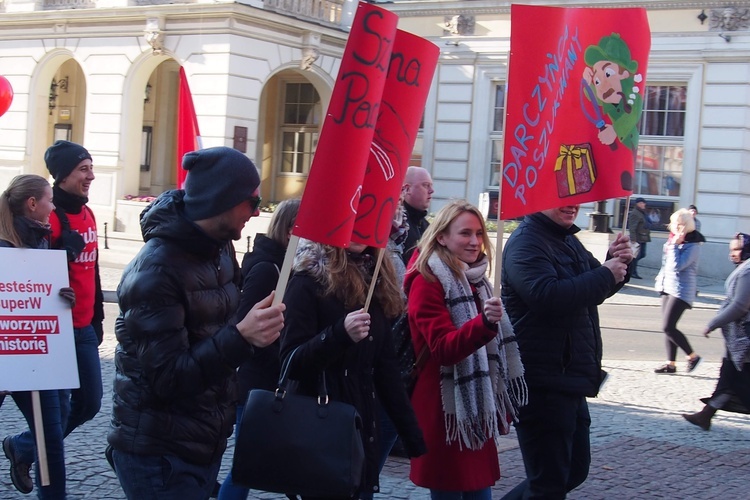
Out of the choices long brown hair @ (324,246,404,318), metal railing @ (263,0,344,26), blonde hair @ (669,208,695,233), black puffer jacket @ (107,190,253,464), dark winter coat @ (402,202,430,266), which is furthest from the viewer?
metal railing @ (263,0,344,26)

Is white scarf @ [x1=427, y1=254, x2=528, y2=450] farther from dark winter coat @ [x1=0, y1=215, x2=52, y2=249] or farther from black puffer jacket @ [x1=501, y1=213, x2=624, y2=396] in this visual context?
dark winter coat @ [x1=0, y1=215, x2=52, y2=249]

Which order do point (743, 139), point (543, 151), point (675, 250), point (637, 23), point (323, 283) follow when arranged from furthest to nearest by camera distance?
point (743, 139) → point (675, 250) → point (637, 23) → point (543, 151) → point (323, 283)

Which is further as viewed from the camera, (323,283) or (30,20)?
(30,20)

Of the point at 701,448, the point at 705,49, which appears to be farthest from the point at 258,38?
the point at 701,448

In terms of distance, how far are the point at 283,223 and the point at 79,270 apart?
1334 mm

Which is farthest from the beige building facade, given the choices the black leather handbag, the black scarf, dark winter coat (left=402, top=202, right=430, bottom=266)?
the black leather handbag

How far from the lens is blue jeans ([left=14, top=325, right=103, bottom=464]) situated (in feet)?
18.0

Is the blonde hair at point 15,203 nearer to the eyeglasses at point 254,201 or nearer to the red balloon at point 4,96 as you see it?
the eyeglasses at point 254,201

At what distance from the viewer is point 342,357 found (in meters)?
4.02

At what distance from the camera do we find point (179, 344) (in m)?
3.13

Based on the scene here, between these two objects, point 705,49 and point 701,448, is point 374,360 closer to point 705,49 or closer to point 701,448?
point 701,448

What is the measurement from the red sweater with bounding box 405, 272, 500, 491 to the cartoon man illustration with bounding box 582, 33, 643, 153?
1.20 meters

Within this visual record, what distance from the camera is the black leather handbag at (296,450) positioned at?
11.6ft

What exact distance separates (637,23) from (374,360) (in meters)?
2.15
